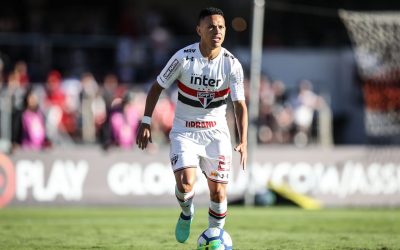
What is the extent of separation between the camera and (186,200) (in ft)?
36.3

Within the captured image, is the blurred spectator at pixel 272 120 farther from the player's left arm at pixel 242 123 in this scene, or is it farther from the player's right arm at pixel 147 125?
the player's right arm at pixel 147 125

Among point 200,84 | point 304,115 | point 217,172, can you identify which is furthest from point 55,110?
point 217,172

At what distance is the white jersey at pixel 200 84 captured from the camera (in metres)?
11.0

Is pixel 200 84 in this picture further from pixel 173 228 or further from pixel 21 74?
pixel 21 74

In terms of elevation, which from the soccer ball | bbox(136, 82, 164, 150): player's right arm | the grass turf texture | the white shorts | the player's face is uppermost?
the player's face

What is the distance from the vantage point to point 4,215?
1733 cm

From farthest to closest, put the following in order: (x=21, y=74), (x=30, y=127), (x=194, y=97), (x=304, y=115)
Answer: (x=304, y=115) < (x=21, y=74) < (x=30, y=127) < (x=194, y=97)

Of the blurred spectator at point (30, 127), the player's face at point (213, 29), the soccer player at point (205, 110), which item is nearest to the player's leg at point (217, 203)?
the soccer player at point (205, 110)

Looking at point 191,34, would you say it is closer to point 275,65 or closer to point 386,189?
point 275,65

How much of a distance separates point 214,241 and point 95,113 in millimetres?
12839

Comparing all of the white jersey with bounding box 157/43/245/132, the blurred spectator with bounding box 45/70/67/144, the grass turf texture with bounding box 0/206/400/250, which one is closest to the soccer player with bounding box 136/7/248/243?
the white jersey with bounding box 157/43/245/132

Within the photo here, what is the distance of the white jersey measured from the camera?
11.0 m

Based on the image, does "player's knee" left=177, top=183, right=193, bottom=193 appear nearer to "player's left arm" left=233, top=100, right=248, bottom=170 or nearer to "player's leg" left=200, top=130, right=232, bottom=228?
"player's leg" left=200, top=130, right=232, bottom=228

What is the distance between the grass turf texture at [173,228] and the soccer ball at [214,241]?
1258mm
